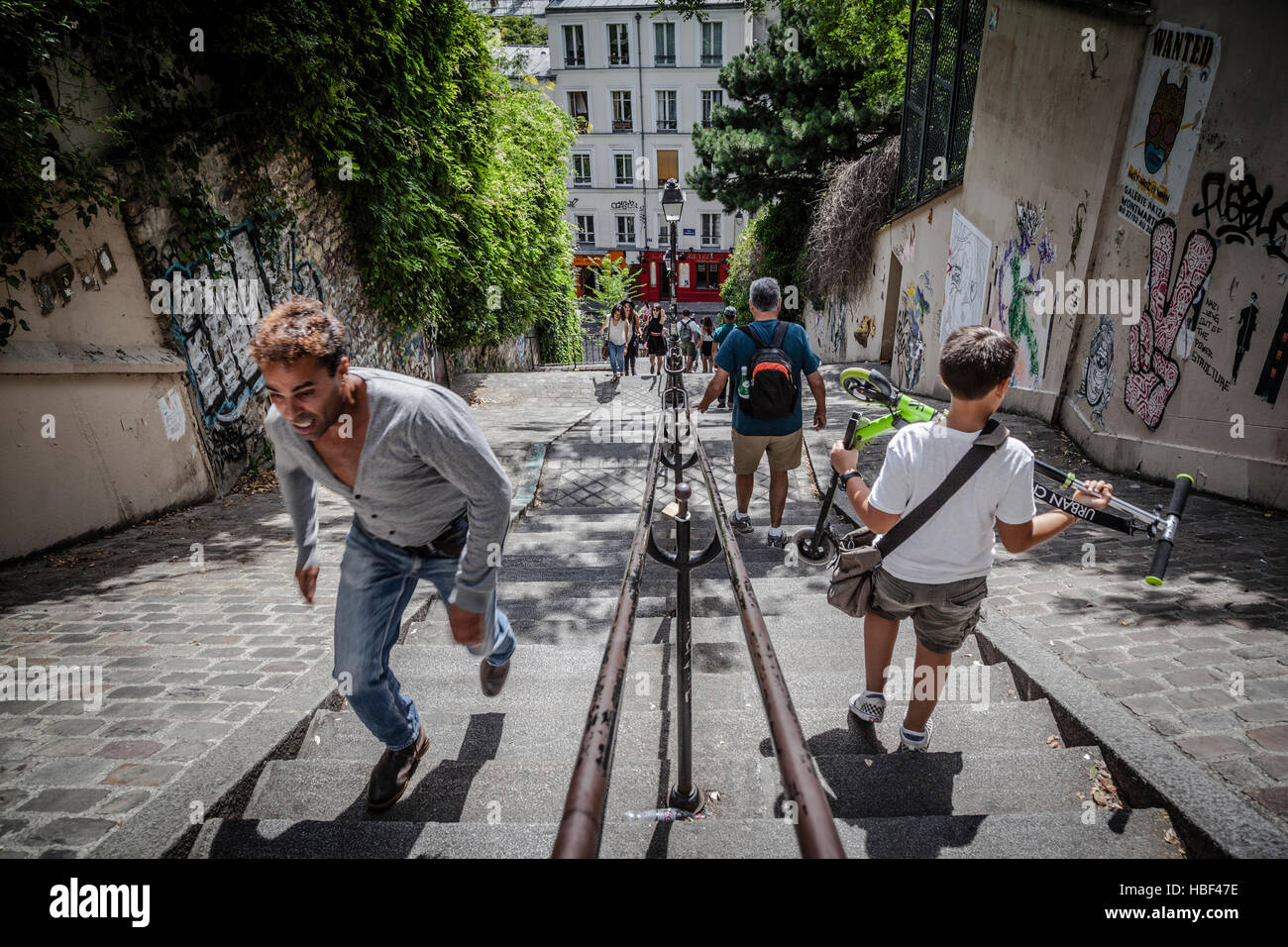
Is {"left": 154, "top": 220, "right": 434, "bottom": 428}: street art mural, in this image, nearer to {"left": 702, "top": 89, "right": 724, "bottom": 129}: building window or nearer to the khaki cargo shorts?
the khaki cargo shorts

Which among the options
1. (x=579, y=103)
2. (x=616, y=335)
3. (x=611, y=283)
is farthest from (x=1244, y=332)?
(x=579, y=103)

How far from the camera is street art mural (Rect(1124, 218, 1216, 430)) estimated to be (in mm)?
5419

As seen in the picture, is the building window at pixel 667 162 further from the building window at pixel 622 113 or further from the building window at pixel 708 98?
the building window at pixel 708 98

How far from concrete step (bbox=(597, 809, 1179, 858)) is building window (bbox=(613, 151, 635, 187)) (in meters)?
40.5

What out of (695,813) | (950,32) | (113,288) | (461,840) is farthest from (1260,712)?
(950,32)

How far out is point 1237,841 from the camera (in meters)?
1.97

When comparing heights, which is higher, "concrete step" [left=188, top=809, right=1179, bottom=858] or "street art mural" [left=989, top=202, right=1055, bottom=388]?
"street art mural" [left=989, top=202, right=1055, bottom=388]

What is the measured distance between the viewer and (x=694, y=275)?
131 feet

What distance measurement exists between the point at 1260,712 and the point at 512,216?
13849mm

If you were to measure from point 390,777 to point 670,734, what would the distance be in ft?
3.82

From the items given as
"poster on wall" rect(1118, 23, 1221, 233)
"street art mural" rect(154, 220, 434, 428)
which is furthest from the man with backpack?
"street art mural" rect(154, 220, 434, 428)

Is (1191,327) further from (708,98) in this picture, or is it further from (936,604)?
(708,98)
